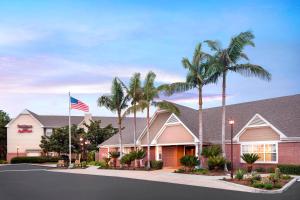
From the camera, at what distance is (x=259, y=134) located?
3838cm

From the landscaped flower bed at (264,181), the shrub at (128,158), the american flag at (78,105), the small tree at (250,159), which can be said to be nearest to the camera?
the landscaped flower bed at (264,181)

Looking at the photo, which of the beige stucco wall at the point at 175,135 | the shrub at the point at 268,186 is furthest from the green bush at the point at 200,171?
the shrub at the point at 268,186

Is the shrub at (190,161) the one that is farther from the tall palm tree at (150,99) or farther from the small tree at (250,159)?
the tall palm tree at (150,99)

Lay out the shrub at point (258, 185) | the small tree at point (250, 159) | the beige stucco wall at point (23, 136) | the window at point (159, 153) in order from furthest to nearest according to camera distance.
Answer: the beige stucco wall at point (23, 136), the window at point (159, 153), the small tree at point (250, 159), the shrub at point (258, 185)

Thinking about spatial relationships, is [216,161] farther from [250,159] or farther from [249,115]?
[249,115]

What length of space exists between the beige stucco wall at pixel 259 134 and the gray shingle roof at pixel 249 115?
74cm

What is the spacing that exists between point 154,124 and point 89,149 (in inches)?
1021

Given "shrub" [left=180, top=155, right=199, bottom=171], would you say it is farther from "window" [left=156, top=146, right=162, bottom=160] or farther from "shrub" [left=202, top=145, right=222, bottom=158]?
"window" [left=156, top=146, right=162, bottom=160]

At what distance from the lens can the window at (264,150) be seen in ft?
121

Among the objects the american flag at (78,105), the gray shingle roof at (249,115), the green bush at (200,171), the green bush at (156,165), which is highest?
the american flag at (78,105)

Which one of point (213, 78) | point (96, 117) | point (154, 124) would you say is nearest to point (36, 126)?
point (96, 117)

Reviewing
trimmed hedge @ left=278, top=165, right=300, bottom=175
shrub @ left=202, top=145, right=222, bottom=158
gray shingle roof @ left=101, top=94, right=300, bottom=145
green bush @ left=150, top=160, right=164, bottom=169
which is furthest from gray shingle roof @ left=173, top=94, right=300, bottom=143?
green bush @ left=150, top=160, right=164, bottom=169

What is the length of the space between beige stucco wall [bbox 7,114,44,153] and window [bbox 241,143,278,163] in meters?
64.0

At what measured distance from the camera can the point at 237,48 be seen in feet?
120
